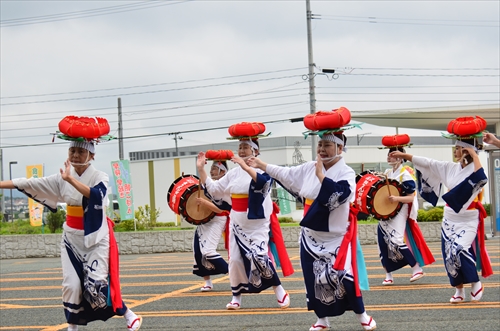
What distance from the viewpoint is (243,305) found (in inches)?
364

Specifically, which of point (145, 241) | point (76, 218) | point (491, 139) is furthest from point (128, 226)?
point (491, 139)

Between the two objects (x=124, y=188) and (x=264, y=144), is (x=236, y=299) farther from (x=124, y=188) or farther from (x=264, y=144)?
(x=264, y=144)

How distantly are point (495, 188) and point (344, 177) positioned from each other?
44.6 feet

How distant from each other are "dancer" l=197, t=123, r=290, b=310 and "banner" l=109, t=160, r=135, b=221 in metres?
12.9

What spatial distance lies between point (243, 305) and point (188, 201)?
7.52ft

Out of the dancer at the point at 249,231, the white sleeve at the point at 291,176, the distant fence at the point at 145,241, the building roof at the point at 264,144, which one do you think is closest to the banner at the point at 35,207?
the distant fence at the point at 145,241

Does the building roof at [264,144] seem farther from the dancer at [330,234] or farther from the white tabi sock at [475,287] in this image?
the dancer at [330,234]

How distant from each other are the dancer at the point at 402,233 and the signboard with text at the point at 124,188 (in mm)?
12112

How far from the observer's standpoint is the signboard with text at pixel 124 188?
2198 cm

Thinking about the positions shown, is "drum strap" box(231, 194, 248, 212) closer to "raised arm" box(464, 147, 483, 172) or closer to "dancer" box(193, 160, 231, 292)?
"dancer" box(193, 160, 231, 292)

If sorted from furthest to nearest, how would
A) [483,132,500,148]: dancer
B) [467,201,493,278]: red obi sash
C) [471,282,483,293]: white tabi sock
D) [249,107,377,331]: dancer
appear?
[467,201,493,278]: red obi sash, [471,282,483,293]: white tabi sock, [483,132,500,148]: dancer, [249,107,377,331]: dancer

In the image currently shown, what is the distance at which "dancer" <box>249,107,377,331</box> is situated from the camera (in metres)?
7.14

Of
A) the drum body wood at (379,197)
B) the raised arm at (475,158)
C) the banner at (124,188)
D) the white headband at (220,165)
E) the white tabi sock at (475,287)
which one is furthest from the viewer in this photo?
the banner at (124,188)

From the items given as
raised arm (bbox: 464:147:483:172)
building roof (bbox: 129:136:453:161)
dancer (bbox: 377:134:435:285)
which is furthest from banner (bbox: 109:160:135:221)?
building roof (bbox: 129:136:453:161)
